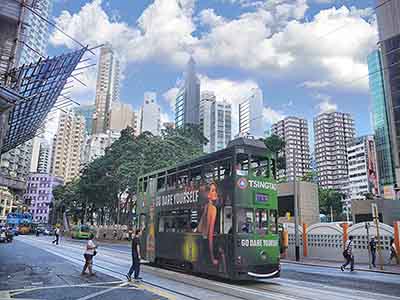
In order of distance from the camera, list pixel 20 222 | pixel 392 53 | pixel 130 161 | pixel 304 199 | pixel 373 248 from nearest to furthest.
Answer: pixel 373 248
pixel 304 199
pixel 130 161
pixel 392 53
pixel 20 222

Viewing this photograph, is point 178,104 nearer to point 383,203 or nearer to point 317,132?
point 383,203

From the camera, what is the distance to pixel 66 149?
474 feet

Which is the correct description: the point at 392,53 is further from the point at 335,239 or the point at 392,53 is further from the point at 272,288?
the point at 272,288

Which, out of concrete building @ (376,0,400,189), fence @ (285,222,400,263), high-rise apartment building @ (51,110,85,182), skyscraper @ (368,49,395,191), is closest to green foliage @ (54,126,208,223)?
fence @ (285,222,400,263)

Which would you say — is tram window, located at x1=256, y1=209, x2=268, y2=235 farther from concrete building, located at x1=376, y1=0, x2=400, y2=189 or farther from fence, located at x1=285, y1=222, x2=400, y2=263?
concrete building, located at x1=376, y1=0, x2=400, y2=189

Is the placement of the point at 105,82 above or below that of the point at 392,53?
above

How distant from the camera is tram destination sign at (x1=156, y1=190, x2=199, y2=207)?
1338cm

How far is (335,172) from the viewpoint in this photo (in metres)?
150

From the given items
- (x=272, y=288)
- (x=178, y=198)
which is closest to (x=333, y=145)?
(x=178, y=198)

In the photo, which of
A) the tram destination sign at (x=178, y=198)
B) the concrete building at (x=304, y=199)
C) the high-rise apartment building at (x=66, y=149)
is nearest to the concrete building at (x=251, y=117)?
the tram destination sign at (x=178, y=198)

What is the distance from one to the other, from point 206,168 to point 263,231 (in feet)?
9.94

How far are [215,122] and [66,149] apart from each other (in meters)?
96.9

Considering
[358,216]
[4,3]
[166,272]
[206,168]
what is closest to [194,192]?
[206,168]

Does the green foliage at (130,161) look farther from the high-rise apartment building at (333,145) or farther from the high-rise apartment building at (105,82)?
the high-rise apartment building at (105,82)
